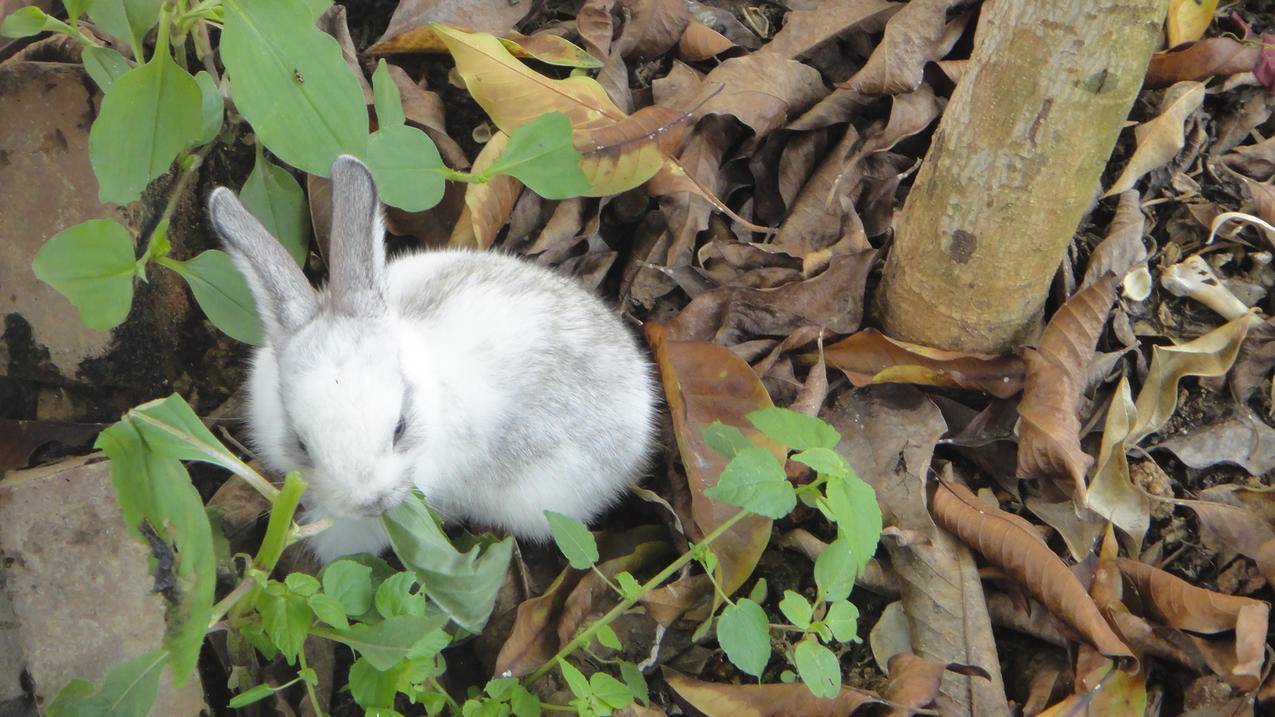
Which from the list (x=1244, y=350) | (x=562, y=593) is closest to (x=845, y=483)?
(x=562, y=593)

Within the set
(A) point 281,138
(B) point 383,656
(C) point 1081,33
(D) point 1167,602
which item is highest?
→ (C) point 1081,33

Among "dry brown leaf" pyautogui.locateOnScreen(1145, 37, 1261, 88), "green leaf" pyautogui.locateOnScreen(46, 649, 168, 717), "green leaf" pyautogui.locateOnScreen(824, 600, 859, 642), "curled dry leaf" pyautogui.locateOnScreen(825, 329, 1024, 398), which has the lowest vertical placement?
"green leaf" pyautogui.locateOnScreen(46, 649, 168, 717)

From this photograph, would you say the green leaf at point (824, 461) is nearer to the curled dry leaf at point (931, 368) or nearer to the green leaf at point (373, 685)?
the curled dry leaf at point (931, 368)

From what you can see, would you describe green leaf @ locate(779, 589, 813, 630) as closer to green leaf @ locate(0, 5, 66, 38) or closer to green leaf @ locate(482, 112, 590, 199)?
green leaf @ locate(482, 112, 590, 199)

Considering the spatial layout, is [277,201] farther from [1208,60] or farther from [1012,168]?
[1208,60]

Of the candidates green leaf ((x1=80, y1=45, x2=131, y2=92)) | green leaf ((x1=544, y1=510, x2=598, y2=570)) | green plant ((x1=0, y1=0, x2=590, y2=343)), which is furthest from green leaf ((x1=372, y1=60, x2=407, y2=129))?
green leaf ((x1=544, y1=510, x2=598, y2=570))

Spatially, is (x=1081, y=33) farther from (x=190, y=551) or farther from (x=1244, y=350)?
(x=190, y=551)
